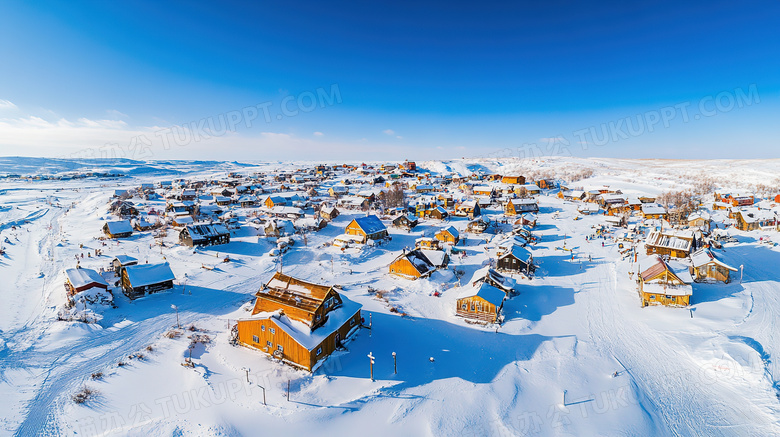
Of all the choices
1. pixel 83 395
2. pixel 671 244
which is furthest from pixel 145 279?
pixel 671 244

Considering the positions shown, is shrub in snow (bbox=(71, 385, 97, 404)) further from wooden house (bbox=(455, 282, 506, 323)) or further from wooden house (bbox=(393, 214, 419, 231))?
wooden house (bbox=(393, 214, 419, 231))

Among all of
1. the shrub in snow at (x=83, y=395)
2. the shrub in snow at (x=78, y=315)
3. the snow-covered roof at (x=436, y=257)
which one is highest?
the snow-covered roof at (x=436, y=257)

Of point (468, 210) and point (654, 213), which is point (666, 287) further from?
point (654, 213)

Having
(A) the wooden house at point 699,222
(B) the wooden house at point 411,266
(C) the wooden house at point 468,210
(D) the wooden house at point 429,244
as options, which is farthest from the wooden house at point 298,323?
(A) the wooden house at point 699,222

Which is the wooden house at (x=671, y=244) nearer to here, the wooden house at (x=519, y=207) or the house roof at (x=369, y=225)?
the wooden house at (x=519, y=207)

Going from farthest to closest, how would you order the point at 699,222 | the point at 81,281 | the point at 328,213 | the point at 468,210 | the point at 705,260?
the point at 468,210
the point at 328,213
the point at 699,222
the point at 705,260
the point at 81,281

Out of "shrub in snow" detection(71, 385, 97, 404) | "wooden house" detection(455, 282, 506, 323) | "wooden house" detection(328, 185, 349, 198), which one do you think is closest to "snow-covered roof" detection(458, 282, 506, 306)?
"wooden house" detection(455, 282, 506, 323)

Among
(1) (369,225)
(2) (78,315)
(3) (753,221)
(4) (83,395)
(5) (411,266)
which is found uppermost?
(3) (753,221)
